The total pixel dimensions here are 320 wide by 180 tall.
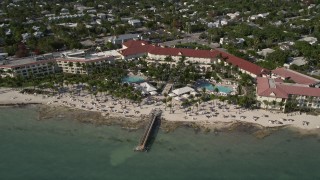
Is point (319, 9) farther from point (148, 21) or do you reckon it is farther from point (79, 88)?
point (79, 88)

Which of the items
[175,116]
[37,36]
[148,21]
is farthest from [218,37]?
[37,36]

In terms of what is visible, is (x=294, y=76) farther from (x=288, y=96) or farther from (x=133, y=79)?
(x=133, y=79)

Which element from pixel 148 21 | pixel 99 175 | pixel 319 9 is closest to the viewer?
pixel 99 175

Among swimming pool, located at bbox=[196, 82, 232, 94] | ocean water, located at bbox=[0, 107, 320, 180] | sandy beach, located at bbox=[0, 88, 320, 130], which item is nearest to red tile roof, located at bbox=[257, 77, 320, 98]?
sandy beach, located at bbox=[0, 88, 320, 130]

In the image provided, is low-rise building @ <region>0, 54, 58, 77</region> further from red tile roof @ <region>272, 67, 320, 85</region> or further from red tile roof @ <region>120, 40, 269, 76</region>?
red tile roof @ <region>272, 67, 320, 85</region>

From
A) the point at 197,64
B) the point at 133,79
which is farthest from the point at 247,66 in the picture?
the point at 133,79

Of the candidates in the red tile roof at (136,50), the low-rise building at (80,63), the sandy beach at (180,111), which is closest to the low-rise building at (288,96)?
the sandy beach at (180,111)
